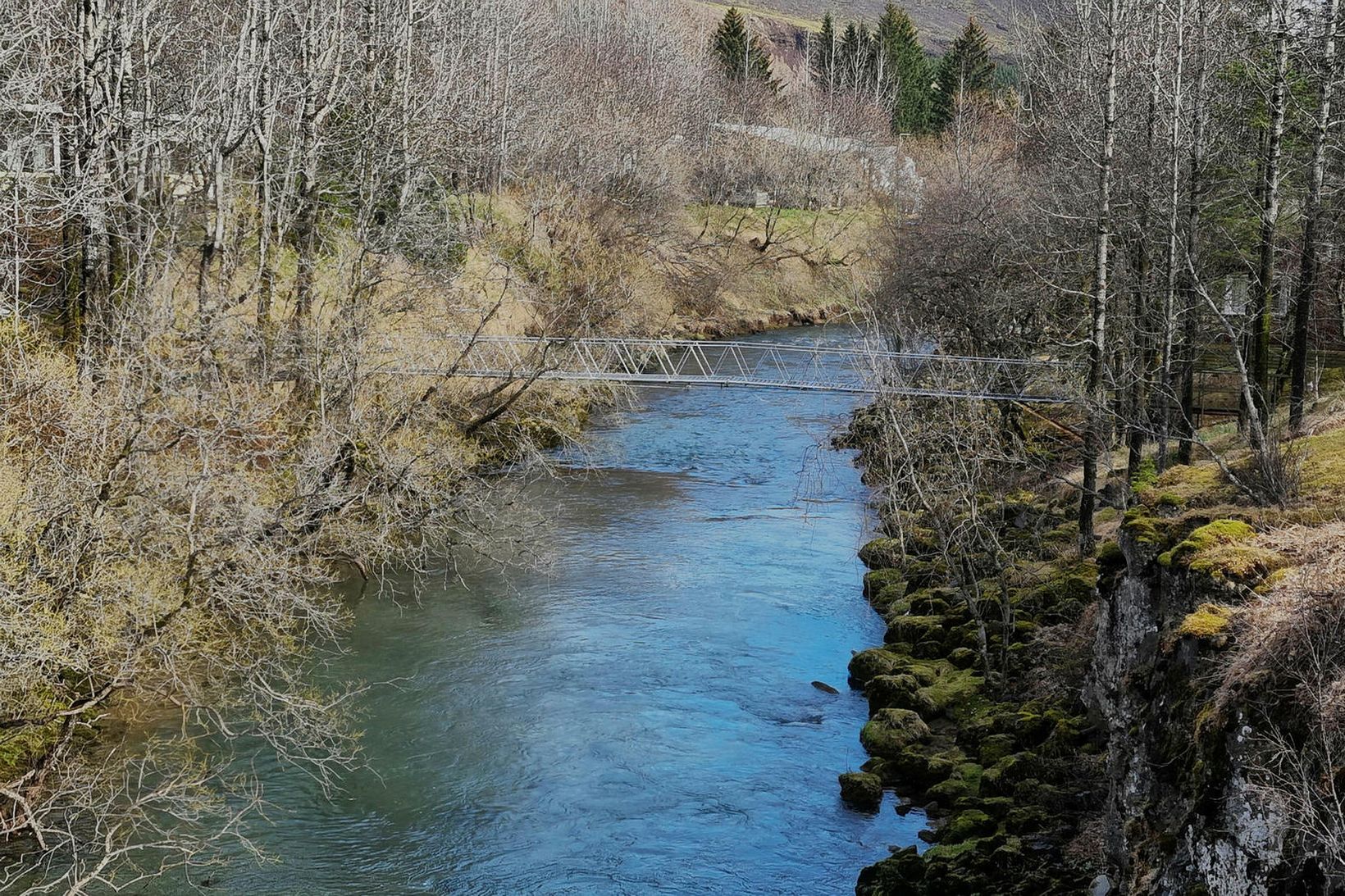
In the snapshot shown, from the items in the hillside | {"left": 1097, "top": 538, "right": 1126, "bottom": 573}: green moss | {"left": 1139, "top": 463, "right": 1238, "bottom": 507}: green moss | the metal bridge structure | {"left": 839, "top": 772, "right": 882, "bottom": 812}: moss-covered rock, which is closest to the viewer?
{"left": 1097, "top": 538, "right": 1126, "bottom": 573}: green moss

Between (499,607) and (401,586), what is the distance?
2166mm

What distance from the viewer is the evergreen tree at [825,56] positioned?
98500 millimetres

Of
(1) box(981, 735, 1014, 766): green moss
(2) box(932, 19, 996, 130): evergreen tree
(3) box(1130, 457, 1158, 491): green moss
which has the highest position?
(2) box(932, 19, 996, 130): evergreen tree

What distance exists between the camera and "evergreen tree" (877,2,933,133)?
94812mm

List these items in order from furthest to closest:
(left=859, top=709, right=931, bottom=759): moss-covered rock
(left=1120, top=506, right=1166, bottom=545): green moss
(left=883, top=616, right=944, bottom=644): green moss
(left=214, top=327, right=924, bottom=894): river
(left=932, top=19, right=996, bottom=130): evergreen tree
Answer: (left=932, top=19, right=996, bottom=130): evergreen tree → (left=883, top=616, right=944, bottom=644): green moss → (left=859, top=709, right=931, bottom=759): moss-covered rock → (left=214, top=327, right=924, bottom=894): river → (left=1120, top=506, right=1166, bottom=545): green moss

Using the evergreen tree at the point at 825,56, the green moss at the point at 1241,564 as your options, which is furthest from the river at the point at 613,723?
the evergreen tree at the point at 825,56

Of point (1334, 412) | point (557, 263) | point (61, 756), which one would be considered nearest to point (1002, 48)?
point (557, 263)

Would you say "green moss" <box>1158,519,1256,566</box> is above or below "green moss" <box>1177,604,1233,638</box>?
above

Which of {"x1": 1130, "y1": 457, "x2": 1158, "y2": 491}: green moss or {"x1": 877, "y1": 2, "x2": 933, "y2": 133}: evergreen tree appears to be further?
{"x1": 877, "y1": 2, "x2": 933, "y2": 133}: evergreen tree

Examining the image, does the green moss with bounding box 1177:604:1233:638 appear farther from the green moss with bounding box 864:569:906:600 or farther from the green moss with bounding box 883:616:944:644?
the green moss with bounding box 864:569:906:600

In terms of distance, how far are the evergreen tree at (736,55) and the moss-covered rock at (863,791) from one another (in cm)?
8031

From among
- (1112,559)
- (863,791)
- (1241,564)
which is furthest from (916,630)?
(1241,564)

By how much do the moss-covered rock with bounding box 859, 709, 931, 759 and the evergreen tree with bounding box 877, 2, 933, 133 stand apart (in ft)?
254

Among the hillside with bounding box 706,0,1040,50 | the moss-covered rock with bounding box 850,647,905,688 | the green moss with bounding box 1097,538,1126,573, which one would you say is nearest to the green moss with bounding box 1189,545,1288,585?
the green moss with bounding box 1097,538,1126,573
